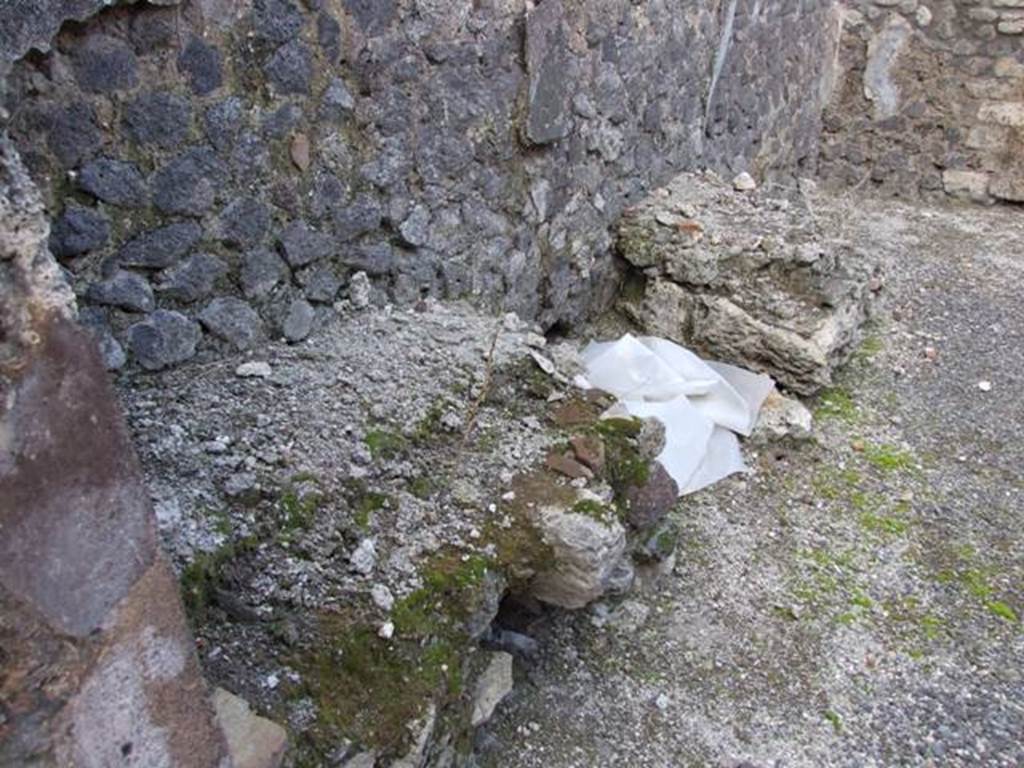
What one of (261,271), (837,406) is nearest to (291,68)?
(261,271)

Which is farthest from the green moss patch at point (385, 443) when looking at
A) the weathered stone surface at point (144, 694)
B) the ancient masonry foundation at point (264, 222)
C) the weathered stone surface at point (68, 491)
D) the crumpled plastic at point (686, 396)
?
the weathered stone surface at point (68, 491)

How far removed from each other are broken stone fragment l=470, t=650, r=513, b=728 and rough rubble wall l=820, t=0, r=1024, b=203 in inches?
187

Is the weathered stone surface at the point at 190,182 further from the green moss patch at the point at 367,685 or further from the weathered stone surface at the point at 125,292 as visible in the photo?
the green moss patch at the point at 367,685

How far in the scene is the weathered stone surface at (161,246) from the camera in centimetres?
226

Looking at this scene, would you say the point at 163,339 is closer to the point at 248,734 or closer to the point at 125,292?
the point at 125,292

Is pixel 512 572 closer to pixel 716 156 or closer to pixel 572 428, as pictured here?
pixel 572 428

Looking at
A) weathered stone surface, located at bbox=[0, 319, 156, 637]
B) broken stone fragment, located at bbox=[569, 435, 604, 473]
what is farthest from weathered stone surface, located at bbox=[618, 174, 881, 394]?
weathered stone surface, located at bbox=[0, 319, 156, 637]

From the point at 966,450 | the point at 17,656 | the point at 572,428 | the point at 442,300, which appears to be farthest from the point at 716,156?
the point at 17,656

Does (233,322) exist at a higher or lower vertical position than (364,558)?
higher

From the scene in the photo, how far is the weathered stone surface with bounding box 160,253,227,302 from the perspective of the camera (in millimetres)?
→ 2357

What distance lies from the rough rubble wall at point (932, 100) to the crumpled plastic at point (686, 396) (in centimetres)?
312

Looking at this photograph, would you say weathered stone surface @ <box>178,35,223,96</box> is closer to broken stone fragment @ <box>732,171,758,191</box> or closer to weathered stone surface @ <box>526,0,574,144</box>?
weathered stone surface @ <box>526,0,574,144</box>

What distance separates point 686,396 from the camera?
11.1 ft

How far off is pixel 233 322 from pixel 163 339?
18 cm
